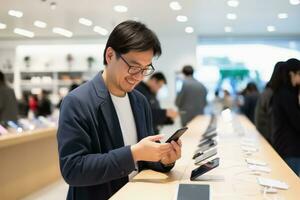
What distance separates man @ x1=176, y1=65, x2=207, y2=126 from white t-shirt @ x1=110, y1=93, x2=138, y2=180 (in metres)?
4.81

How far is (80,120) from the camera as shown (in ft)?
4.45

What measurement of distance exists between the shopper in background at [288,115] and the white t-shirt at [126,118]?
175 centimetres

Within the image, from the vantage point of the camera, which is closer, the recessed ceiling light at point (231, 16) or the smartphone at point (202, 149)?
the smartphone at point (202, 149)

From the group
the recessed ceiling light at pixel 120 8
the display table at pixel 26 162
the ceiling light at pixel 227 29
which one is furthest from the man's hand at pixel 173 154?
the ceiling light at pixel 227 29

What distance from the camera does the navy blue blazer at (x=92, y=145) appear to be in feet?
4.33

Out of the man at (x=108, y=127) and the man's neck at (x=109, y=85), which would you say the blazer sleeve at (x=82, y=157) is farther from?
the man's neck at (x=109, y=85)

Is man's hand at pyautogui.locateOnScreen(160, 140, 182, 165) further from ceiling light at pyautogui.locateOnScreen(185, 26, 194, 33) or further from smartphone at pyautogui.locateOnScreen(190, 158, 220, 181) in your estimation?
ceiling light at pyautogui.locateOnScreen(185, 26, 194, 33)

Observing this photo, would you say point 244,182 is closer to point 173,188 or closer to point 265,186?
point 265,186

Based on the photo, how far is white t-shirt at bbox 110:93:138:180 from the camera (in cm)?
156

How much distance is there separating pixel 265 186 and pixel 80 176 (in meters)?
0.74

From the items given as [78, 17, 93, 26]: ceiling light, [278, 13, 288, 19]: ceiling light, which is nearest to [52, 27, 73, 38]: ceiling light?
[78, 17, 93, 26]: ceiling light

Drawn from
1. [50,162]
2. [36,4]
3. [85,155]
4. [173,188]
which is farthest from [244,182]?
[36,4]

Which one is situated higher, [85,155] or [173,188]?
[85,155]

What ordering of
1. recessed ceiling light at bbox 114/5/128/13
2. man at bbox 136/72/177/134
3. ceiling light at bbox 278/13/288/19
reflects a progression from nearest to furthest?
man at bbox 136/72/177/134 → recessed ceiling light at bbox 114/5/128/13 → ceiling light at bbox 278/13/288/19
